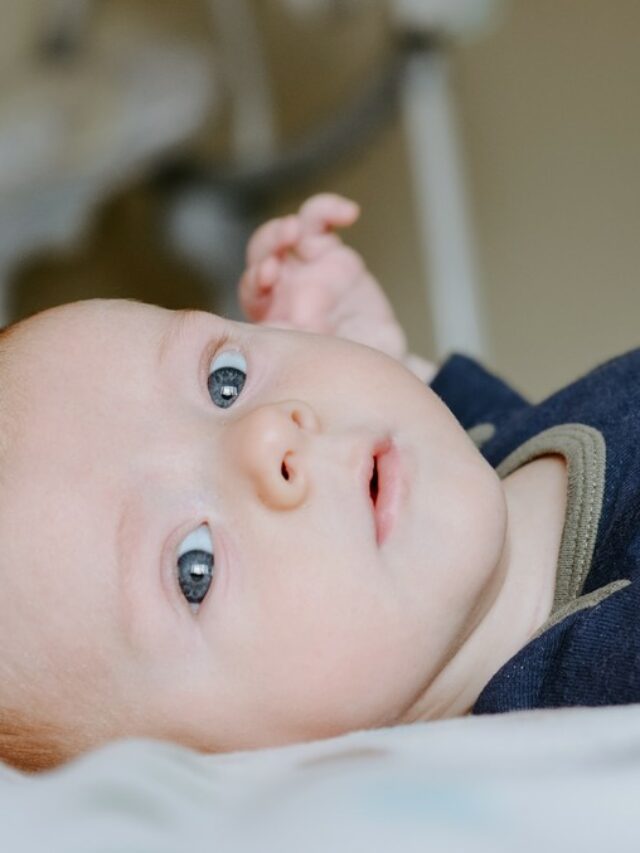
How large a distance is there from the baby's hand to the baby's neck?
0.73ft

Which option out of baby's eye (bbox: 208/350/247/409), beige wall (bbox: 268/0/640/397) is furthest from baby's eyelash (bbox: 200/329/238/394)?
beige wall (bbox: 268/0/640/397)

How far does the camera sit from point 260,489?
0.62 meters

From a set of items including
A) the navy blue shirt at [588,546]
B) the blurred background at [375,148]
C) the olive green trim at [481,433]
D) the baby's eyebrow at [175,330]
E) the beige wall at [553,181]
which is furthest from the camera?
the beige wall at [553,181]

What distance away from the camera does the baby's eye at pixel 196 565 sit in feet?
2.06

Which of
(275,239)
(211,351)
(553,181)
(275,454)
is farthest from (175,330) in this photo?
(553,181)

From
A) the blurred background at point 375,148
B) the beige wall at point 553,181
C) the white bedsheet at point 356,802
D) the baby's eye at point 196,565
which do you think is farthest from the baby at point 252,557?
the beige wall at point 553,181

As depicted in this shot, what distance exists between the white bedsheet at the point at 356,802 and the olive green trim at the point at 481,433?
0.44 metres

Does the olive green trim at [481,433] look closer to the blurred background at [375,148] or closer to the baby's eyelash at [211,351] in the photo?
the baby's eyelash at [211,351]

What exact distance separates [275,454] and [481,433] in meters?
0.31

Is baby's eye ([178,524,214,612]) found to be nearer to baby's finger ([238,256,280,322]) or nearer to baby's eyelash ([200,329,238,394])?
baby's eyelash ([200,329,238,394])

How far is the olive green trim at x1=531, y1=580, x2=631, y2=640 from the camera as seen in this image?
2.10 ft

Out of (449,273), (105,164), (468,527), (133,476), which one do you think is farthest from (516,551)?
(105,164)

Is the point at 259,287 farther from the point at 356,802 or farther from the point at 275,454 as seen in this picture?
the point at 356,802

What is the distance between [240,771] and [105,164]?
1.22 metres
